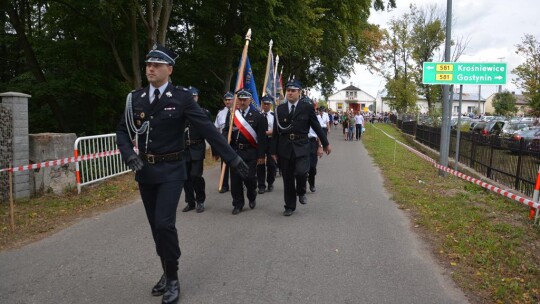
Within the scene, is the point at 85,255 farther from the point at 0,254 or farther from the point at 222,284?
the point at 222,284

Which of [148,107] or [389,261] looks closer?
[148,107]

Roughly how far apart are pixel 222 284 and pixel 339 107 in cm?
11633

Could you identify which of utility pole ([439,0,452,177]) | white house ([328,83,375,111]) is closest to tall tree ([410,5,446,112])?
utility pole ([439,0,452,177])

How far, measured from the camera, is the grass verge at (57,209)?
Answer: 5.83 meters

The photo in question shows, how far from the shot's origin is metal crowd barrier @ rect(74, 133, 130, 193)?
876cm

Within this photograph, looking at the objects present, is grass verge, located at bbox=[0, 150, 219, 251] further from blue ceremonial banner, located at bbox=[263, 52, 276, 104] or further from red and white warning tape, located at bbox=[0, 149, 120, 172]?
blue ceremonial banner, located at bbox=[263, 52, 276, 104]

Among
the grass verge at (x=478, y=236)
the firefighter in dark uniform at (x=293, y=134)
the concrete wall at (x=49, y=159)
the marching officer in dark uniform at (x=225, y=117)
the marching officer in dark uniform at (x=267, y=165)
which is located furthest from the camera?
the marching officer in dark uniform at (x=267, y=165)

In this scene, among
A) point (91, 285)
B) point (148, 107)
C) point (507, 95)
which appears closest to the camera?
point (148, 107)

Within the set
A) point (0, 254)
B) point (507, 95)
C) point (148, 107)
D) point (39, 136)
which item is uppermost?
point (507, 95)

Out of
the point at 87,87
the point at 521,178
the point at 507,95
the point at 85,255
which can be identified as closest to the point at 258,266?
the point at 85,255

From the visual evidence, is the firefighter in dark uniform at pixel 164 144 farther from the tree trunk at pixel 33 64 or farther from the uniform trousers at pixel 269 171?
the tree trunk at pixel 33 64

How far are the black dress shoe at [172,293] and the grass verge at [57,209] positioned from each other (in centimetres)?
274

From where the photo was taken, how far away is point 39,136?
314 inches

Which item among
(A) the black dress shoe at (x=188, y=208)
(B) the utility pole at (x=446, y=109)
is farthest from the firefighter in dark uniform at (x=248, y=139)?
(B) the utility pole at (x=446, y=109)
